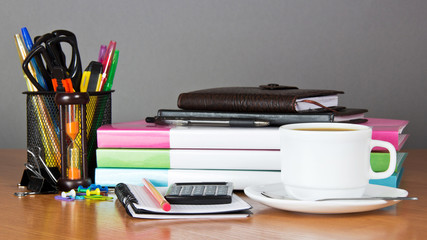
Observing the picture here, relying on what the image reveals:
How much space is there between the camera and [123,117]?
2.29m

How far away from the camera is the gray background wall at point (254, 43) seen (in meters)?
2.20

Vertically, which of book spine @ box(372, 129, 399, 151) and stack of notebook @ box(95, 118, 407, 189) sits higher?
book spine @ box(372, 129, 399, 151)

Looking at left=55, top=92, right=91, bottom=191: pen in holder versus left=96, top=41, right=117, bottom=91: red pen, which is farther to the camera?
left=96, top=41, right=117, bottom=91: red pen

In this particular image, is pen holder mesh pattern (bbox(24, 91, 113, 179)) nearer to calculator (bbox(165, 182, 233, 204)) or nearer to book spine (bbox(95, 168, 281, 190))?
book spine (bbox(95, 168, 281, 190))

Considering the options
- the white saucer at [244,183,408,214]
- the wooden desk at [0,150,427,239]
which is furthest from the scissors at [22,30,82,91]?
the white saucer at [244,183,408,214]

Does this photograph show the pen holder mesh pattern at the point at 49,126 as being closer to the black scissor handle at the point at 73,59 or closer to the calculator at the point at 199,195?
the black scissor handle at the point at 73,59

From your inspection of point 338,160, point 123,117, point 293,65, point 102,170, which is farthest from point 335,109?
point 123,117

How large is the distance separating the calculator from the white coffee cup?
0.30 ft

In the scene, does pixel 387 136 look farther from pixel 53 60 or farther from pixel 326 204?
pixel 53 60

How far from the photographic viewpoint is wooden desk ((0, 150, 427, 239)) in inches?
25.5

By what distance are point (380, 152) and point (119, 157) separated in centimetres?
39

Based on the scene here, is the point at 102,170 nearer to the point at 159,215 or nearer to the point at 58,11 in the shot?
the point at 159,215

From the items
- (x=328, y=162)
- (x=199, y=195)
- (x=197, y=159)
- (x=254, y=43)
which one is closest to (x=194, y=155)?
(x=197, y=159)

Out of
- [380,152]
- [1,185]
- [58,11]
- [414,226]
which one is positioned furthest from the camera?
[58,11]
